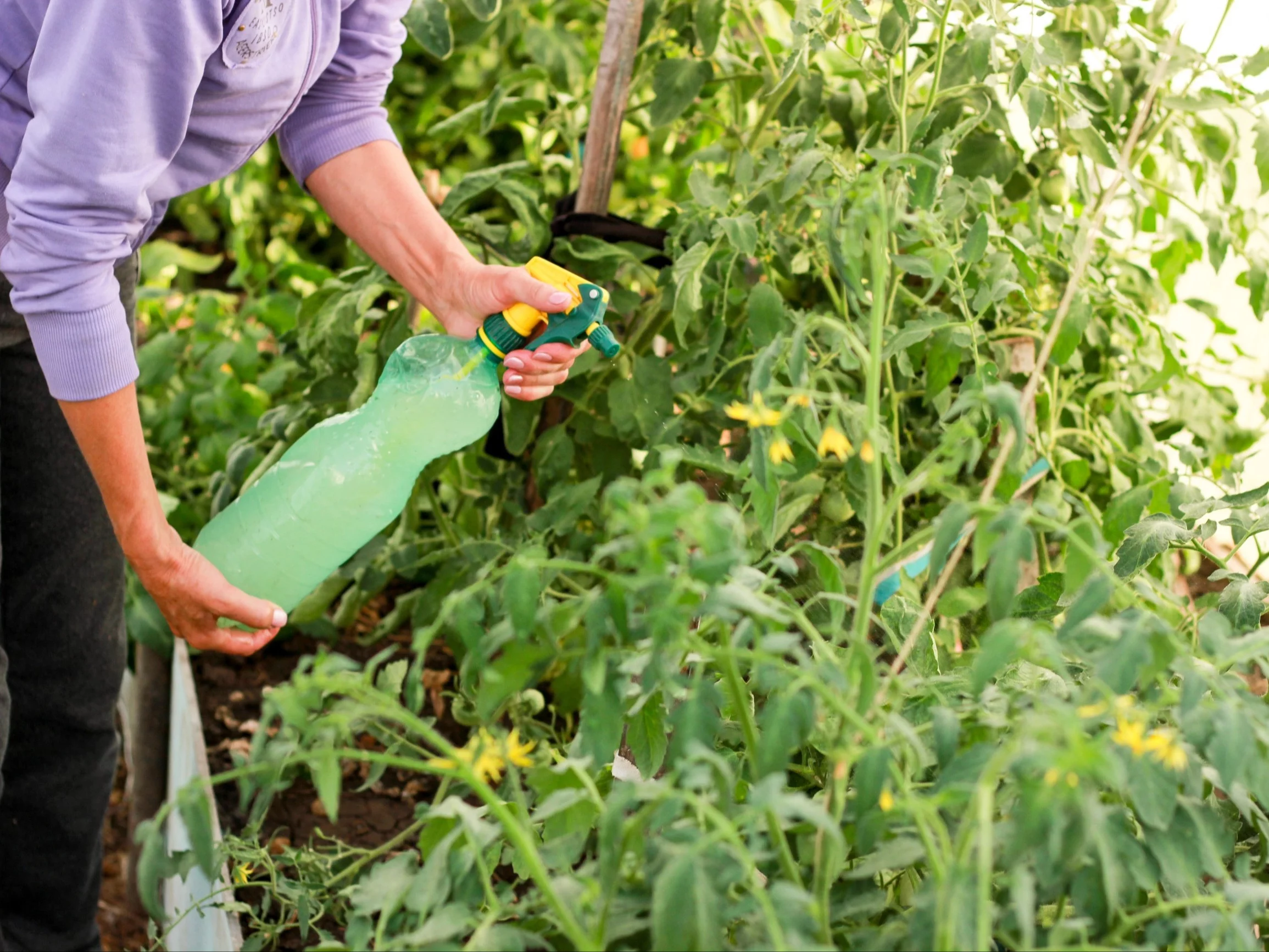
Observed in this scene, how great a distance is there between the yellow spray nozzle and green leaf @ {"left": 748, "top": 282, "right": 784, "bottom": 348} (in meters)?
0.14

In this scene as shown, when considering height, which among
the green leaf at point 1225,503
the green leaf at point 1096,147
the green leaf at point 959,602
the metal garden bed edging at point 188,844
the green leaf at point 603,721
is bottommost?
the metal garden bed edging at point 188,844

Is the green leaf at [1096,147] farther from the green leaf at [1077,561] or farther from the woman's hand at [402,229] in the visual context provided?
the green leaf at [1077,561]

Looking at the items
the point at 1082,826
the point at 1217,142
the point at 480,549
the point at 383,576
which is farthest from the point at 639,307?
the point at 1082,826

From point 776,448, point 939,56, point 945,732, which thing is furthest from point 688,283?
point 945,732

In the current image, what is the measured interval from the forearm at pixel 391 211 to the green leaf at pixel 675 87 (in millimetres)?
273

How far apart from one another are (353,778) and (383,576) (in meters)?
0.25

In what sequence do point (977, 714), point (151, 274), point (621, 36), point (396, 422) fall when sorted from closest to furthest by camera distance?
1. point (977, 714)
2. point (396, 422)
3. point (621, 36)
4. point (151, 274)

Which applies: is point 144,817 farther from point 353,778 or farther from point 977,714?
point 977,714

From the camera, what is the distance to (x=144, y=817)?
1732 mm

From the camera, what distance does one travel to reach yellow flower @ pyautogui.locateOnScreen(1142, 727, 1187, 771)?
21.5 inches

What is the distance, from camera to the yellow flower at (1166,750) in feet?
1.79

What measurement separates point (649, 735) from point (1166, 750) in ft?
0.94

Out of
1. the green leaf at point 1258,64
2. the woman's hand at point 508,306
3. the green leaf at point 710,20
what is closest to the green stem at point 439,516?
the woman's hand at point 508,306

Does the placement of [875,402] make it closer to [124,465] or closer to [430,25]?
[124,465]
